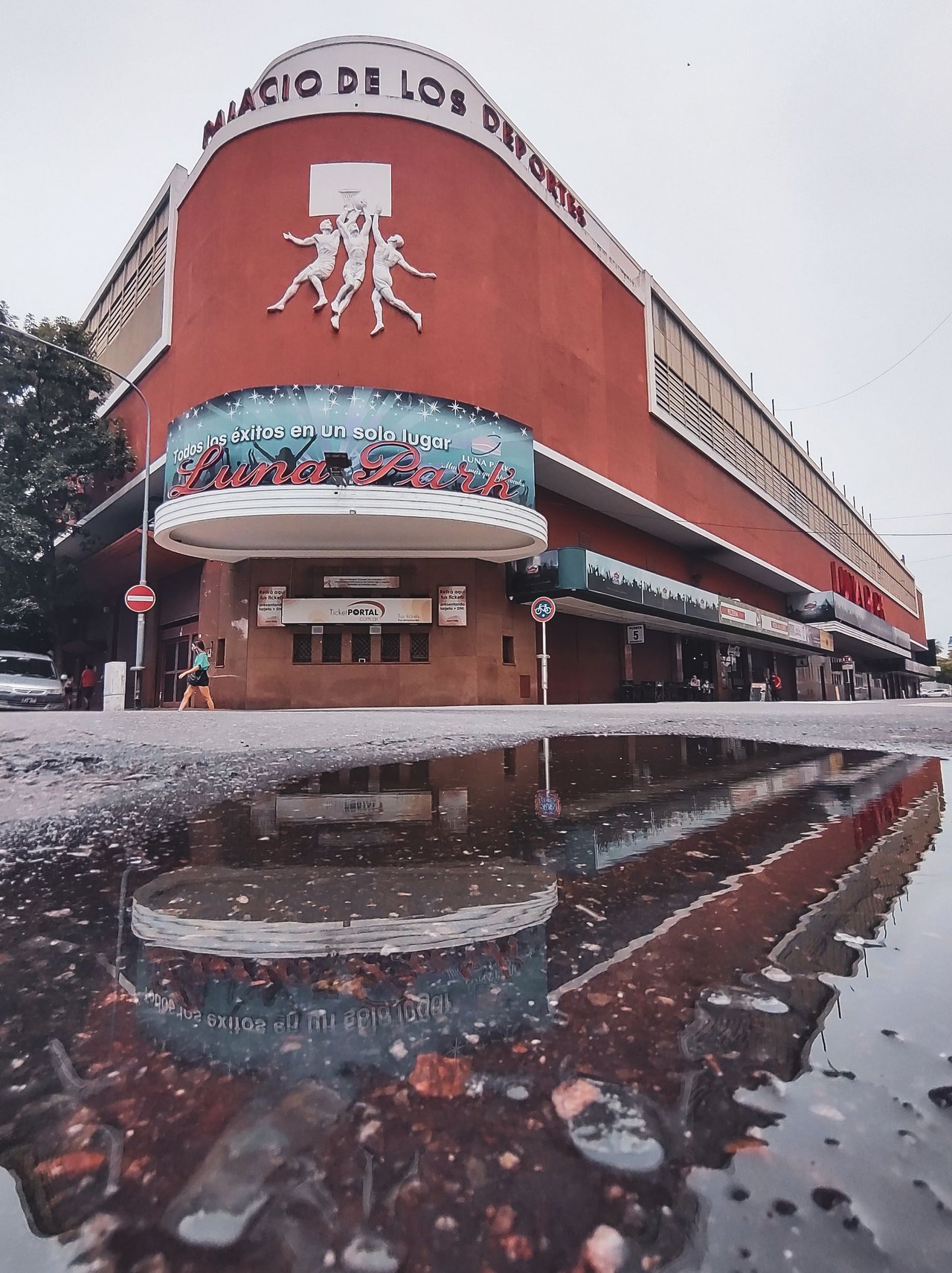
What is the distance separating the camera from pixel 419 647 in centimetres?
1712

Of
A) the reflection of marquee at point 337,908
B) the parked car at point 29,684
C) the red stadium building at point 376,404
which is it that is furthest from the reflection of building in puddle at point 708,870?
the parked car at point 29,684

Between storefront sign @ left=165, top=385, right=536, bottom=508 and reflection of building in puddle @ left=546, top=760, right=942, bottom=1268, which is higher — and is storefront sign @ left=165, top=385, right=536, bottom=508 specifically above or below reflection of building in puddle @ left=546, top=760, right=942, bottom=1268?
above

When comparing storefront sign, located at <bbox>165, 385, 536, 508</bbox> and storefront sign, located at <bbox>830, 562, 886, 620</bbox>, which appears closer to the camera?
storefront sign, located at <bbox>165, 385, 536, 508</bbox>

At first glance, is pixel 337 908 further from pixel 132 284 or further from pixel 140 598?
pixel 132 284

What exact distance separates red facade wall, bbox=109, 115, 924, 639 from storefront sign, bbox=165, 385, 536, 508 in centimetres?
131

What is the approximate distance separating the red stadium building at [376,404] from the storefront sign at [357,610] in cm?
6

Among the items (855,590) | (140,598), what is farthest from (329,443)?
(855,590)

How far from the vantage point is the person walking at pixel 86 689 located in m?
23.0

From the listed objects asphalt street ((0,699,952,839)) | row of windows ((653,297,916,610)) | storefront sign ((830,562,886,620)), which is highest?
row of windows ((653,297,916,610))

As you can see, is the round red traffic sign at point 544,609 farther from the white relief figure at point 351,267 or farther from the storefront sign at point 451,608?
the white relief figure at point 351,267

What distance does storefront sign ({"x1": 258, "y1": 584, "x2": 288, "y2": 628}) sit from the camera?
16547 millimetres

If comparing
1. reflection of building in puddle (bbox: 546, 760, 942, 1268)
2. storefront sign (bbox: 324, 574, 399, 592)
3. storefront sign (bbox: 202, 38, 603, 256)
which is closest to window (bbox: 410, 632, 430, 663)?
storefront sign (bbox: 324, 574, 399, 592)

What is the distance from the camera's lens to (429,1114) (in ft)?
2.31

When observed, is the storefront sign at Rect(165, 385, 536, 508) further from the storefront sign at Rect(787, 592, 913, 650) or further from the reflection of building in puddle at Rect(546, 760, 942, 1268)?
the storefront sign at Rect(787, 592, 913, 650)
